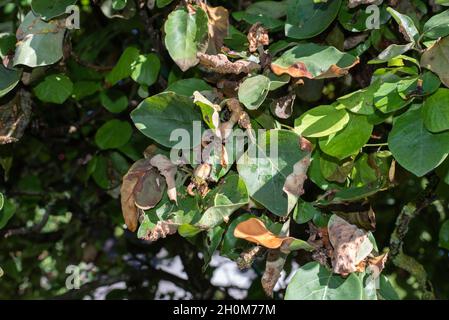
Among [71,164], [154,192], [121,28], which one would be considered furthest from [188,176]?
[71,164]

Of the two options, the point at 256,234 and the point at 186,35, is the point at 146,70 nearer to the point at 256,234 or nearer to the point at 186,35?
the point at 186,35

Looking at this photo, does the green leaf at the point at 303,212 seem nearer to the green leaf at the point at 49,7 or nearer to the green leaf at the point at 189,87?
the green leaf at the point at 189,87

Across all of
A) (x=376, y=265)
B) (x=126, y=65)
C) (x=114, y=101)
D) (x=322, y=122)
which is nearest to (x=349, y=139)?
(x=322, y=122)

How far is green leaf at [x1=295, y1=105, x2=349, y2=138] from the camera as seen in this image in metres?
0.75

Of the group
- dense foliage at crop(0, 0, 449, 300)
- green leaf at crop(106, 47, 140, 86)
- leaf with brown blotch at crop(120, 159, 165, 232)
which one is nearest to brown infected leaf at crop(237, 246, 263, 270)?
dense foliage at crop(0, 0, 449, 300)

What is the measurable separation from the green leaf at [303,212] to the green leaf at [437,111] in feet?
0.53

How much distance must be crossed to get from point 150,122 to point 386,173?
0.93 feet

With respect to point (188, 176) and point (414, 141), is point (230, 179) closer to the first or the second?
point (188, 176)

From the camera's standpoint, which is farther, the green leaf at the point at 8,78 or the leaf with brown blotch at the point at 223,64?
the green leaf at the point at 8,78

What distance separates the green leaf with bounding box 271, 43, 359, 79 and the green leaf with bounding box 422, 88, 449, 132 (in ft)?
0.29

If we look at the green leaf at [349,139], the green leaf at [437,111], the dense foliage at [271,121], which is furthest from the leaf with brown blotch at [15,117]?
the green leaf at [437,111]

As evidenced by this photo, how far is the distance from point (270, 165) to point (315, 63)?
4.7 inches

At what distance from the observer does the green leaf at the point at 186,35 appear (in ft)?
2.67

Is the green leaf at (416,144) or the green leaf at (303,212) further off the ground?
the green leaf at (416,144)
